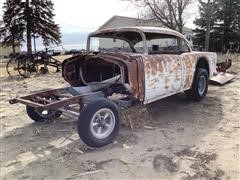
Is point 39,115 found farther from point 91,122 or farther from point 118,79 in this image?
point 91,122

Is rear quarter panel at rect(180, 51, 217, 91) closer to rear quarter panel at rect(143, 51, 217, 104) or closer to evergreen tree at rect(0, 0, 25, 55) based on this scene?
rear quarter panel at rect(143, 51, 217, 104)

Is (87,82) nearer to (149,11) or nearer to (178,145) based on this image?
(178,145)

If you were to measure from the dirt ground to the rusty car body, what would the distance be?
12.7 inches

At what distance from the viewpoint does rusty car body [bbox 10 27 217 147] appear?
14.9 feet

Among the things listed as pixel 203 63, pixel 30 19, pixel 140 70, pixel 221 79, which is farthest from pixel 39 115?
pixel 30 19

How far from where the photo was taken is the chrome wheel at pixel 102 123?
14.6 ft

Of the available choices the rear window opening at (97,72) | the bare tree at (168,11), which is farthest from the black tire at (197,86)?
the bare tree at (168,11)

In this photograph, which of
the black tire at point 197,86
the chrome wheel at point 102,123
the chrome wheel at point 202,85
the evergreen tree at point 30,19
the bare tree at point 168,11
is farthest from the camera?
the evergreen tree at point 30,19

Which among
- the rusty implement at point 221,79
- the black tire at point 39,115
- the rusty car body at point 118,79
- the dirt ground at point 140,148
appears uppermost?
the rusty car body at point 118,79

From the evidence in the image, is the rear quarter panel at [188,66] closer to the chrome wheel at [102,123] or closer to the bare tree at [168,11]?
the chrome wheel at [102,123]

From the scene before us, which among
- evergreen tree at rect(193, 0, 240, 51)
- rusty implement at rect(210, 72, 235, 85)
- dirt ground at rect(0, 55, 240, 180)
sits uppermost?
evergreen tree at rect(193, 0, 240, 51)

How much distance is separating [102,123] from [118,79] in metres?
1.31

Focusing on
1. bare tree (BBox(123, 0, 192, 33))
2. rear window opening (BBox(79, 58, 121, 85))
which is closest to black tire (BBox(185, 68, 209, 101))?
rear window opening (BBox(79, 58, 121, 85))

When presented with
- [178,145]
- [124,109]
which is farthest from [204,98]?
[178,145]
